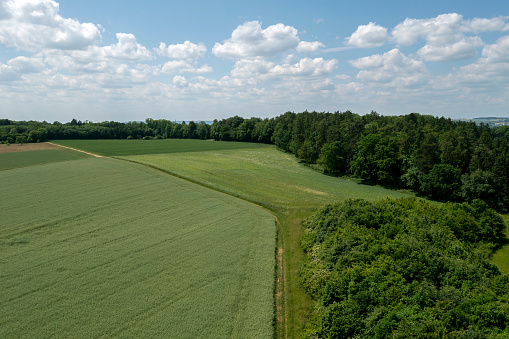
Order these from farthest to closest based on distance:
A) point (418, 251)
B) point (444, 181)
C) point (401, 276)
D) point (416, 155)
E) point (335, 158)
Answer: point (335, 158) < point (416, 155) < point (444, 181) < point (418, 251) < point (401, 276)

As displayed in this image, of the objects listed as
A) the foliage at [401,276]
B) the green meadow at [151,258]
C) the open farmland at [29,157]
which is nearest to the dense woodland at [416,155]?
the green meadow at [151,258]

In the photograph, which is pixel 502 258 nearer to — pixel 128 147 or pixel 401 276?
pixel 401 276

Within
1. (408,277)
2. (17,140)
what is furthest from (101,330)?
(17,140)

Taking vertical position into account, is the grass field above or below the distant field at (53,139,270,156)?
below

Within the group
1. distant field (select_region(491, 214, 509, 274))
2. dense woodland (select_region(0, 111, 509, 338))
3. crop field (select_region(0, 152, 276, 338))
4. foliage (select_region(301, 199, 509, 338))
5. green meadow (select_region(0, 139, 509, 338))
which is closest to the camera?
foliage (select_region(301, 199, 509, 338))

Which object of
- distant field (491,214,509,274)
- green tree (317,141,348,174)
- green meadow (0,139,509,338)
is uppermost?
green tree (317,141,348,174)

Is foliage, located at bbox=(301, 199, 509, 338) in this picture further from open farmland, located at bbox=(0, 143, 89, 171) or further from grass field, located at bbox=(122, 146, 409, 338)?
open farmland, located at bbox=(0, 143, 89, 171)

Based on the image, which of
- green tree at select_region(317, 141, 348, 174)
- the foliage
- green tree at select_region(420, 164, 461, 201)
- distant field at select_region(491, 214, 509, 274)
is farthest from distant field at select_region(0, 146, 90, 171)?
green tree at select_region(420, 164, 461, 201)

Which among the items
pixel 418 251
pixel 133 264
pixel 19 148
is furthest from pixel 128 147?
pixel 418 251

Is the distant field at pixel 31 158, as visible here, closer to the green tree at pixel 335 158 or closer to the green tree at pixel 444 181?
the green tree at pixel 335 158
